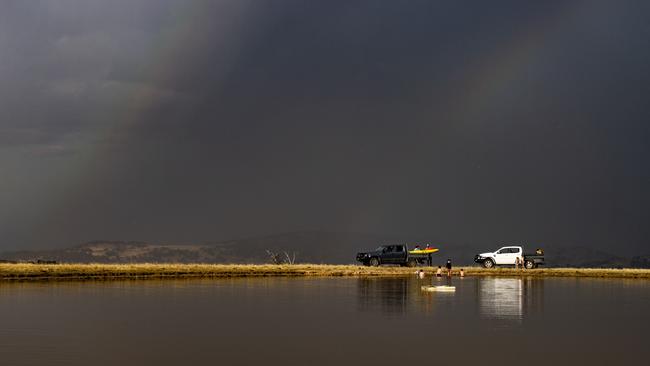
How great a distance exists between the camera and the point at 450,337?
2383cm

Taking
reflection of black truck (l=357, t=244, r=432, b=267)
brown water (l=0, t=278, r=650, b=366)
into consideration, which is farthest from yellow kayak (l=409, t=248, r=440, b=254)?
brown water (l=0, t=278, r=650, b=366)

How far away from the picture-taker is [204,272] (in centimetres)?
5912

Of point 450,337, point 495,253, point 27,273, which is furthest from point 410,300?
point 495,253

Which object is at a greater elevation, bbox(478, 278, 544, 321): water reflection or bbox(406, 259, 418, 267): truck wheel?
bbox(406, 259, 418, 267): truck wheel

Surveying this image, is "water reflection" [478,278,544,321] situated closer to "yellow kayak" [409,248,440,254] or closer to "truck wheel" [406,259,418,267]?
"yellow kayak" [409,248,440,254]

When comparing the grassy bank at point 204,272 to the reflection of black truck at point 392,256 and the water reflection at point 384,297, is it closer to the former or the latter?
the reflection of black truck at point 392,256

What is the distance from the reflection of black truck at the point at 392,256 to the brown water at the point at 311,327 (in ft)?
106

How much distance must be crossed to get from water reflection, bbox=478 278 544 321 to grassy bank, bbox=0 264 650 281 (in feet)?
54.0

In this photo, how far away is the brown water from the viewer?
2012 cm

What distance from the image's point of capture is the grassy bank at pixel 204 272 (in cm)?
5253

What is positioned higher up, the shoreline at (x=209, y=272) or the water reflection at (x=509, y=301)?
the shoreline at (x=209, y=272)

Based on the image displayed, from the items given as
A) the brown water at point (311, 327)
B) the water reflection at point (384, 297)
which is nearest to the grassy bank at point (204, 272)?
the brown water at point (311, 327)

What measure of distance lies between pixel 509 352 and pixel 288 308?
13.1 m

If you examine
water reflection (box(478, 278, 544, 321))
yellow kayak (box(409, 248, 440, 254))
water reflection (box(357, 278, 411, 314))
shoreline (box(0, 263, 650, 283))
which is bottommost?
water reflection (box(478, 278, 544, 321))
